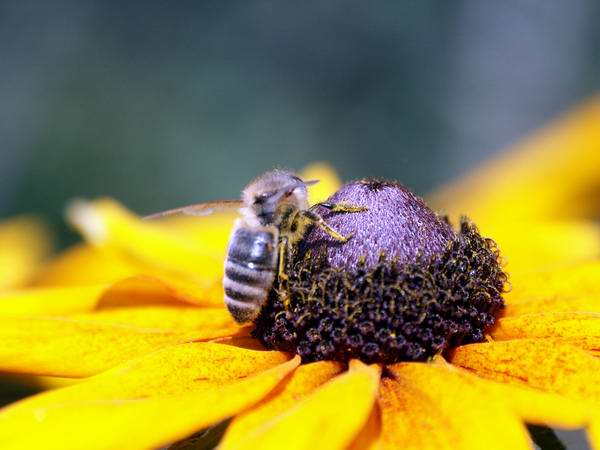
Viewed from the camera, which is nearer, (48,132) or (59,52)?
(48,132)

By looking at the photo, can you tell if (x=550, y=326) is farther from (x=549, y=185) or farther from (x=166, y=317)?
(x=549, y=185)

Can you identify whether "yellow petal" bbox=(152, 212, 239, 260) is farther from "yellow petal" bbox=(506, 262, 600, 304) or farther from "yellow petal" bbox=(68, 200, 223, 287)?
"yellow petal" bbox=(506, 262, 600, 304)

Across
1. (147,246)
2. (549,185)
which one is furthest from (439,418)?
(549,185)

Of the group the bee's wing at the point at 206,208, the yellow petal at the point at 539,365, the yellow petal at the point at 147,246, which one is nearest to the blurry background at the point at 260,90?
the yellow petal at the point at 147,246


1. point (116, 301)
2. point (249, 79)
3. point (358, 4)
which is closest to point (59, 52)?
point (249, 79)

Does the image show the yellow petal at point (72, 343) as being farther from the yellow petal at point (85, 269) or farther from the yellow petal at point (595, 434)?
the yellow petal at point (85, 269)

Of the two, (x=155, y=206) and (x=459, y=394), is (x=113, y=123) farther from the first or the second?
(x=459, y=394)
